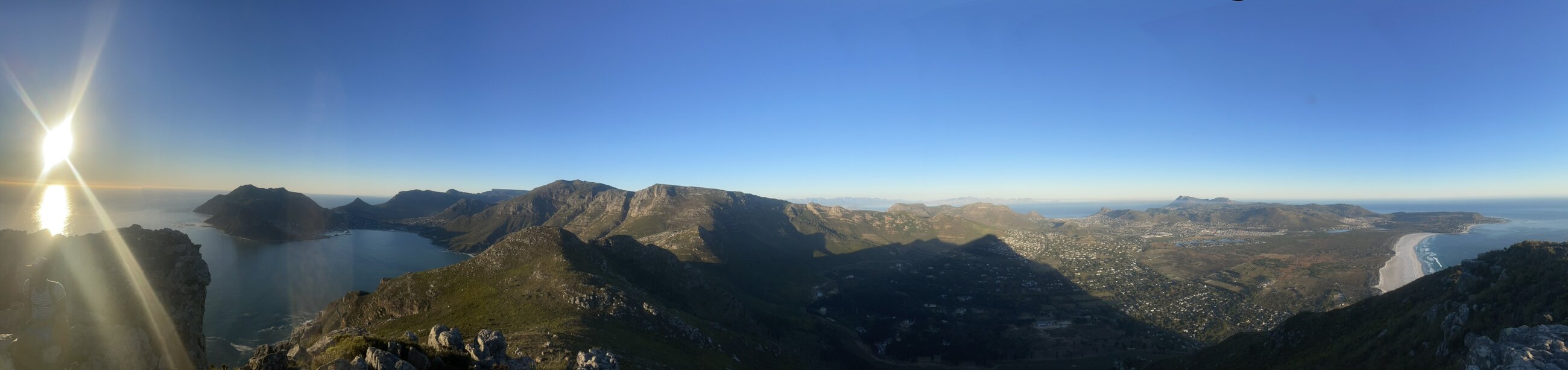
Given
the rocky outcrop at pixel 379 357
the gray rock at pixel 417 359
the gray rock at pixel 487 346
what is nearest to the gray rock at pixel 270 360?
the rocky outcrop at pixel 379 357

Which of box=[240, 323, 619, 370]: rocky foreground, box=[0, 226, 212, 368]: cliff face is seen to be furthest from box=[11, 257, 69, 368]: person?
box=[240, 323, 619, 370]: rocky foreground

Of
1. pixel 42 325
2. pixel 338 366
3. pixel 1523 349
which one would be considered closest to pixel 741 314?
pixel 338 366

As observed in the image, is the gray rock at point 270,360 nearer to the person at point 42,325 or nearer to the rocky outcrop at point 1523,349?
the person at point 42,325

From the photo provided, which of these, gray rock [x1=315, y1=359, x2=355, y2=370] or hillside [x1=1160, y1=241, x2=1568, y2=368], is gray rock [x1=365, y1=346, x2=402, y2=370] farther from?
hillside [x1=1160, y1=241, x2=1568, y2=368]

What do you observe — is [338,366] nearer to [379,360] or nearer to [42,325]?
[379,360]

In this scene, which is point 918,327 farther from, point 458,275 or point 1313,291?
point 1313,291

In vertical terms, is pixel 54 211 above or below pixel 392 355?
above

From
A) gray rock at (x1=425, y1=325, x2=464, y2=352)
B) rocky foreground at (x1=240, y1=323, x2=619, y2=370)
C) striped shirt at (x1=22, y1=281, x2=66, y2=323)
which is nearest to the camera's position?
rocky foreground at (x1=240, y1=323, x2=619, y2=370)
